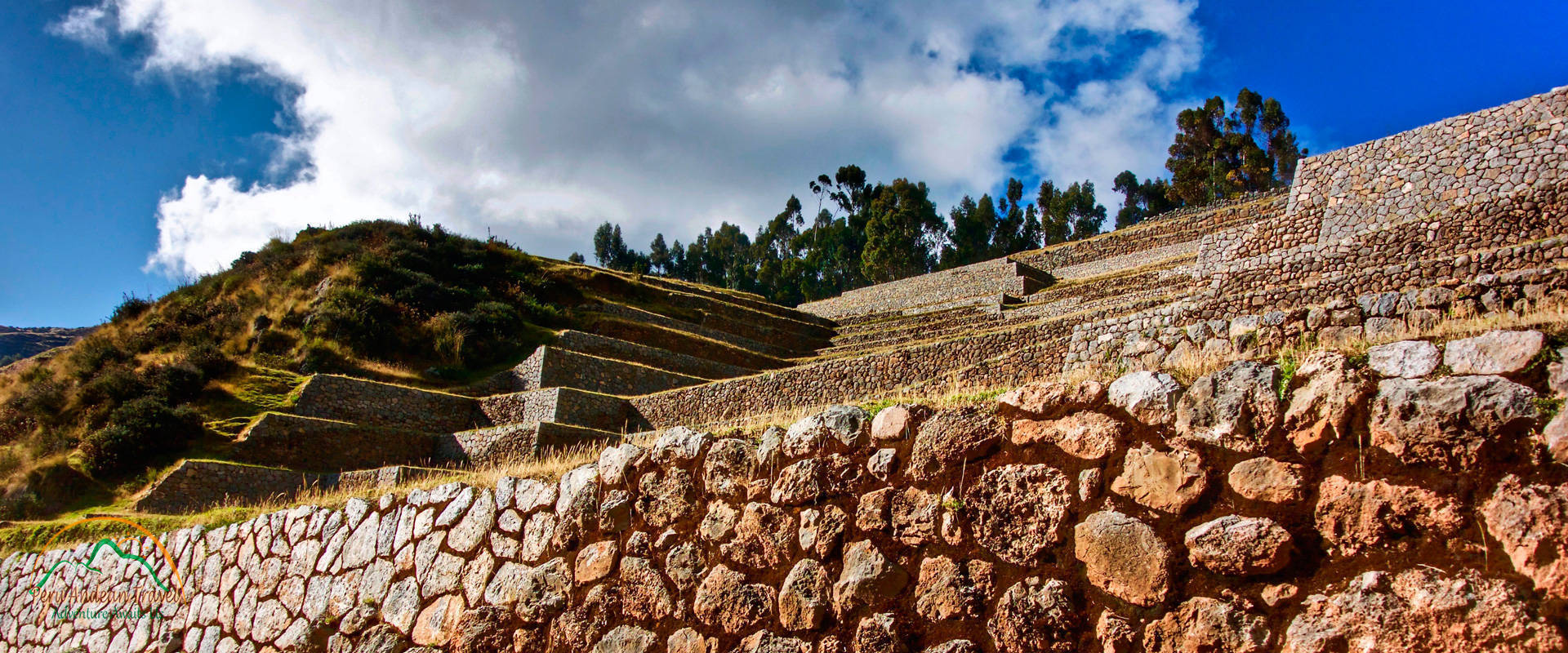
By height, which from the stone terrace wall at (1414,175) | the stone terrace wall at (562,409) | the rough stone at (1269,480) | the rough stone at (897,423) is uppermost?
the stone terrace wall at (1414,175)

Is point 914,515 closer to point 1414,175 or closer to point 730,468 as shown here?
point 730,468

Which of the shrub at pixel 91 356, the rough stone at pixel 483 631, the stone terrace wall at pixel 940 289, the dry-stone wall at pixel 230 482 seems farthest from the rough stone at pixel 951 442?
the stone terrace wall at pixel 940 289

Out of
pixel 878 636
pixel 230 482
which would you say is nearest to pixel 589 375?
pixel 230 482

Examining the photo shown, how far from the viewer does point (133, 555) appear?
9719 mm

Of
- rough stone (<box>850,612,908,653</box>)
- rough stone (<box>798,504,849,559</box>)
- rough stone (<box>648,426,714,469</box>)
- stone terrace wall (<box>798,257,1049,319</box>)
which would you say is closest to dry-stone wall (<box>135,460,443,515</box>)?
rough stone (<box>648,426,714,469</box>)

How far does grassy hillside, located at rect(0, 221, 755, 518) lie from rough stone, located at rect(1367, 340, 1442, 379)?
17.7 metres

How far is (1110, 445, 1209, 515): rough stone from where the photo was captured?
11.7 ft

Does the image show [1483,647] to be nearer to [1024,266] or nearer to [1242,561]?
[1242,561]

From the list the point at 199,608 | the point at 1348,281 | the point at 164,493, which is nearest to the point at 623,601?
the point at 199,608

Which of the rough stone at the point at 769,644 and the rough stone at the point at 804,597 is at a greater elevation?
the rough stone at the point at 804,597

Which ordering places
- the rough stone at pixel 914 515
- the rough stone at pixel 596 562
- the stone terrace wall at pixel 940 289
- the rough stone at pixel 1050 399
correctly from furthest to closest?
the stone terrace wall at pixel 940 289
the rough stone at pixel 596 562
the rough stone at pixel 914 515
the rough stone at pixel 1050 399

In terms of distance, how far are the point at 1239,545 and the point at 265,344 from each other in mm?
22466

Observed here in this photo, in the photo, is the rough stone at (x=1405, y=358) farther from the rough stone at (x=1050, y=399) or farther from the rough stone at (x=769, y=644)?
the rough stone at (x=769, y=644)

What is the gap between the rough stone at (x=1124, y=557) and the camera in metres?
3.49
